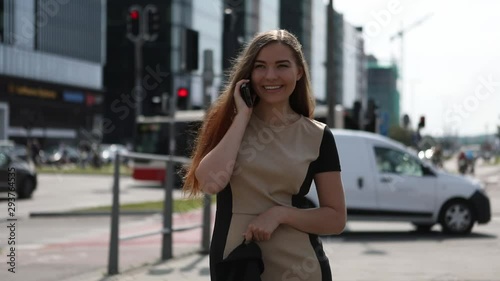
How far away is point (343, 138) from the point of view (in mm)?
15641

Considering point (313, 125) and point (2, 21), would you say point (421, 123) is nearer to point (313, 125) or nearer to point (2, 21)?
point (313, 125)

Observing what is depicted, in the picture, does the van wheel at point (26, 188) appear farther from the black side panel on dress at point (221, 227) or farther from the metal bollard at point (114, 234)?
the black side panel on dress at point (221, 227)

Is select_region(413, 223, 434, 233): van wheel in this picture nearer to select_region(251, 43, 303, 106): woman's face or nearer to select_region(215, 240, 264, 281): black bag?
select_region(251, 43, 303, 106): woman's face

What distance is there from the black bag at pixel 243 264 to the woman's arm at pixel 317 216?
0.04 meters

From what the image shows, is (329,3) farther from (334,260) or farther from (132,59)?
(132,59)

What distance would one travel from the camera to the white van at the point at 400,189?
50.7 feet

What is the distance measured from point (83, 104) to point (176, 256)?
258ft

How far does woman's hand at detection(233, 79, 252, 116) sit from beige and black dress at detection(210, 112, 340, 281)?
0.07m

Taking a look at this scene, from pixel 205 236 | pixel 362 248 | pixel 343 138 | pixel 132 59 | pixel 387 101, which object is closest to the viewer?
pixel 205 236

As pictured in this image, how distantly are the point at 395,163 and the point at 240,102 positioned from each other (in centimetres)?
1297

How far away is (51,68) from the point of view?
8244 centimetres

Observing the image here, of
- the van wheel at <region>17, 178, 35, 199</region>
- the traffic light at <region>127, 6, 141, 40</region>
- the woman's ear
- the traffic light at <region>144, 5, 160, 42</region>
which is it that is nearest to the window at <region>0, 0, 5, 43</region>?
the van wheel at <region>17, 178, 35, 199</region>

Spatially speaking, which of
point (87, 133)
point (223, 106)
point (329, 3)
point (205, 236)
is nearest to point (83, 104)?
point (87, 133)

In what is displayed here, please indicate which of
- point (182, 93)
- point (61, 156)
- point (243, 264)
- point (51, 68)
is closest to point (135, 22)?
point (182, 93)
